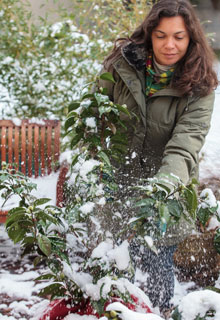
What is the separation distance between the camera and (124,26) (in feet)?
17.4

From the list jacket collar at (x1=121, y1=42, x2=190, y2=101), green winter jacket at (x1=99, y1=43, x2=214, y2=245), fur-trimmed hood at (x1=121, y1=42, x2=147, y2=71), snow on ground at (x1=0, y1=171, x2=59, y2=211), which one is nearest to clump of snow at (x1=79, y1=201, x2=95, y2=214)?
green winter jacket at (x1=99, y1=43, x2=214, y2=245)

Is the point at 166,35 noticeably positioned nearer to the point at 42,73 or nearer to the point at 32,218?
the point at 32,218

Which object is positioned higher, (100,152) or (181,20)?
(181,20)

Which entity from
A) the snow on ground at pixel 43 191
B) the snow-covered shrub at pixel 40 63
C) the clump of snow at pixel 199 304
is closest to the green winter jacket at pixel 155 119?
the clump of snow at pixel 199 304

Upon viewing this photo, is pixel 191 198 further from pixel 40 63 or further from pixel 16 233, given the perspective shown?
pixel 40 63

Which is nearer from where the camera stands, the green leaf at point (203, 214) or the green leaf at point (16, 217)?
the green leaf at point (16, 217)

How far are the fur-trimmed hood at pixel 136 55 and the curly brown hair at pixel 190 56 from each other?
90 mm

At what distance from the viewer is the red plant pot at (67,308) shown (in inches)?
61.9

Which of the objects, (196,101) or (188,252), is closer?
(196,101)

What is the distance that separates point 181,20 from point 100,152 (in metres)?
0.83

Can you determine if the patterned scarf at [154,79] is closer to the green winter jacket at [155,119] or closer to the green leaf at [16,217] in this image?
the green winter jacket at [155,119]

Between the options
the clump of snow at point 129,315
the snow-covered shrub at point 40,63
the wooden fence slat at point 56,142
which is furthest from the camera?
the snow-covered shrub at point 40,63

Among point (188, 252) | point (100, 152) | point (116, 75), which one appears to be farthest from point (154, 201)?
point (188, 252)

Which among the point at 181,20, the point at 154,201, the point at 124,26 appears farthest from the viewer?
the point at 124,26
